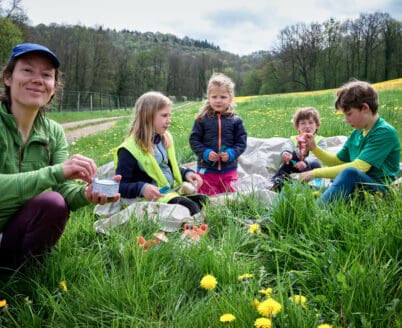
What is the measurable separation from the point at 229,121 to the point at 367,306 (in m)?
3.25

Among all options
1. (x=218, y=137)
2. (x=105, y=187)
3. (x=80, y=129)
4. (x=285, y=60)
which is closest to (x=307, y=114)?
(x=218, y=137)

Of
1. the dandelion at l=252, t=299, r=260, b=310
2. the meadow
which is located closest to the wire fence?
the meadow

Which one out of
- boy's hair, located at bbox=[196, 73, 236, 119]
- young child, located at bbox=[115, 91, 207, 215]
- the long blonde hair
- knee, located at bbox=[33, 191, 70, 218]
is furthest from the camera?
boy's hair, located at bbox=[196, 73, 236, 119]

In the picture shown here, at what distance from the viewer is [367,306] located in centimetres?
142

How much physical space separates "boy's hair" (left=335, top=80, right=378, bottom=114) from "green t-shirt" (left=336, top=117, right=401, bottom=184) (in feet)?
0.64

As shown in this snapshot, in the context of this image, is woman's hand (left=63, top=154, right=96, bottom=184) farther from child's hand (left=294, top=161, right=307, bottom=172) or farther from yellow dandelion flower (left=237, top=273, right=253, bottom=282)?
child's hand (left=294, top=161, right=307, bottom=172)

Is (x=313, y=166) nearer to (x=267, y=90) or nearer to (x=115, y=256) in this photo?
(x=115, y=256)

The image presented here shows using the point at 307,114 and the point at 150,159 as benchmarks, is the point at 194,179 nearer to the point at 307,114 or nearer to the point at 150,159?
the point at 150,159

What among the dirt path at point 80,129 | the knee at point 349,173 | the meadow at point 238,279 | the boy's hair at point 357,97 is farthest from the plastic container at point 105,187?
the dirt path at point 80,129

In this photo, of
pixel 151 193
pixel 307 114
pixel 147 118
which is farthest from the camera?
pixel 307 114

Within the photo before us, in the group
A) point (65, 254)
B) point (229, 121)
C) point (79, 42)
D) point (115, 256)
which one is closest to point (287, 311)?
point (115, 256)

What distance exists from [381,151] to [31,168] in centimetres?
256

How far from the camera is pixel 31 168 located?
225cm

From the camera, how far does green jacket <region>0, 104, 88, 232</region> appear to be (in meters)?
1.85
